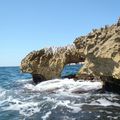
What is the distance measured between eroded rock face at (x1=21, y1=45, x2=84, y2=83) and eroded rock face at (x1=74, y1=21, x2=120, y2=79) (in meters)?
9.38

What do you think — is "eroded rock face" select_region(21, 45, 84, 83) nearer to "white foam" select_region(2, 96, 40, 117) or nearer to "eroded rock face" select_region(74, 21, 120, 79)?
"eroded rock face" select_region(74, 21, 120, 79)

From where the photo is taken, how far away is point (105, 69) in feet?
70.1

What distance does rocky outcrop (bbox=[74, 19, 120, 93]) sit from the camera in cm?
2003

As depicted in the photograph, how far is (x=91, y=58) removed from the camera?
2230 cm

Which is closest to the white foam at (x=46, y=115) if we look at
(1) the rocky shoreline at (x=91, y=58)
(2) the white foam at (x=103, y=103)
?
(2) the white foam at (x=103, y=103)

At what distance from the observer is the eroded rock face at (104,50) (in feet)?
65.7

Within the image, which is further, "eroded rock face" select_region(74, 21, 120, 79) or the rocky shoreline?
the rocky shoreline

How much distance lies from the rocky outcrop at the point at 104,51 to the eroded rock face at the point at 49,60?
9138 millimetres

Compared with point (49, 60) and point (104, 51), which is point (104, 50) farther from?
point (49, 60)

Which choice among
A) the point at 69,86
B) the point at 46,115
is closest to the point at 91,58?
the point at 46,115

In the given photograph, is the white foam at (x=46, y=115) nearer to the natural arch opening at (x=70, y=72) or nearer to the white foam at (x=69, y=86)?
the white foam at (x=69, y=86)

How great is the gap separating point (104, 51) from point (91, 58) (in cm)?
177

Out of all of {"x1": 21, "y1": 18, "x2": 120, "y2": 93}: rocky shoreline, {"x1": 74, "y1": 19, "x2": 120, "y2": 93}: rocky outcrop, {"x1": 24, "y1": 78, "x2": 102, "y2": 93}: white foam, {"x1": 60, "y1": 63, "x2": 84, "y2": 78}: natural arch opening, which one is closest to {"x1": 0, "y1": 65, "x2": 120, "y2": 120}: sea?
{"x1": 24, "y1": 78, "x2": 102, "y2": 93}: white foam

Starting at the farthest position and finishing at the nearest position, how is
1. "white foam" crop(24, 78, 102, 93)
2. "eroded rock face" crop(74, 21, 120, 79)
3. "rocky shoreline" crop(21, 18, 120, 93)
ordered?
"white foam" crop(24, 78, 102, 93), "rocky shoreline" crop(21, 18, 120, 93), "eroded rock face" crop(74, 21, 120, 79)
